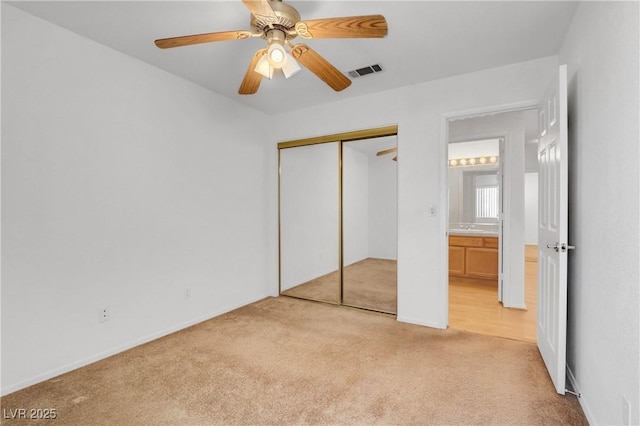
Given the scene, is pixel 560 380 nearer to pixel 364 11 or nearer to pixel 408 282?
pixel 408 282

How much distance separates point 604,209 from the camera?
1.56 meters

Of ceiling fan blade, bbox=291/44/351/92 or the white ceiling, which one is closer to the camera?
ceiling fan blade, bbox=291/44/351/92

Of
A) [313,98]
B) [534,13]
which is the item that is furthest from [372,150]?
[534,13]

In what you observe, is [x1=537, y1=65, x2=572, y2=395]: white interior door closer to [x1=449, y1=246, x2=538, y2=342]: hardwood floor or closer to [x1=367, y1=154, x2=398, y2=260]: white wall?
[x1=449, y1=246, x2=538, y2=342]: hardwood floor

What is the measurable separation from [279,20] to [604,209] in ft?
6.20

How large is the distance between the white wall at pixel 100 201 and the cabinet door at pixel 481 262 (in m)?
3.62

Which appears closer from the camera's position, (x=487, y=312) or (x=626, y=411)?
(x=626, y=411)

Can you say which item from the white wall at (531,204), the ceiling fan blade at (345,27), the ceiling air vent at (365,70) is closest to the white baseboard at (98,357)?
the ceiling fan blade at (345,27)

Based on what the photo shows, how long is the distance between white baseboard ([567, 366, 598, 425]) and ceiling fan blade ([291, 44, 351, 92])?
7.78ft

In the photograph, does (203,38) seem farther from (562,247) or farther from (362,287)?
(362,287)

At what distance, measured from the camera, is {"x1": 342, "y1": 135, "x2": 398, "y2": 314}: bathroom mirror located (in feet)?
11.5

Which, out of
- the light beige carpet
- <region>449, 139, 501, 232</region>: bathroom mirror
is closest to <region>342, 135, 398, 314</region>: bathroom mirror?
the light beige carpet

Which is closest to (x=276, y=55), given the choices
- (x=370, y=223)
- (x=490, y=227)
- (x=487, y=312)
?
(x=370, y=223)

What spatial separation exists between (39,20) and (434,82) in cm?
317
